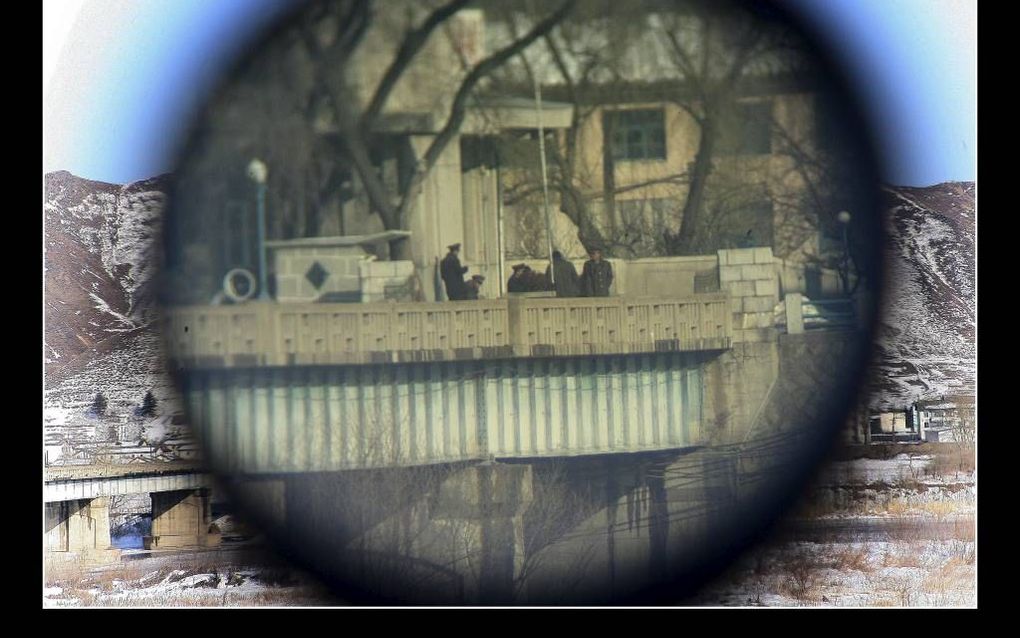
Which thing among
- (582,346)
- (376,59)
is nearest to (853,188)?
(582,346)

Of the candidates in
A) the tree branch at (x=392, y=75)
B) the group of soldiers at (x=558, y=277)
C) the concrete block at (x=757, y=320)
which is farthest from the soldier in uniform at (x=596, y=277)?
the tree branch at (x=392, y=75)

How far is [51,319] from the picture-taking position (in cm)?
2481

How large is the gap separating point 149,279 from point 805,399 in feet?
34.7

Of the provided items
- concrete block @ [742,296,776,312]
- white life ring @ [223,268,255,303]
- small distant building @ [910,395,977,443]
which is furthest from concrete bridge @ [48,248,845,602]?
small distant building @ [910,395,977,443]

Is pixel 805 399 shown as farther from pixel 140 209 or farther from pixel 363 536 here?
pixel 140 209

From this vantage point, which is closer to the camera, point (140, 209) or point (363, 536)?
point (363, 536)

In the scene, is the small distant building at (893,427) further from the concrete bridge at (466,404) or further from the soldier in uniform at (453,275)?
the soldier in uniform at (453,275)

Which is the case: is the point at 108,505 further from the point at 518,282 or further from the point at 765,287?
the point at 765,287

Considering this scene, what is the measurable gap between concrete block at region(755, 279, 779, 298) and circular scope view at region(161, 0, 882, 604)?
0.11ft

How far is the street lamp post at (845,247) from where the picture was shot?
23.1 meters

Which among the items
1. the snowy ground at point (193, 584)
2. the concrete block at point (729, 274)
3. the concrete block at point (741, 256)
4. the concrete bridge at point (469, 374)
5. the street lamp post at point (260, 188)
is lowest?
the snowy ground at point (193, 584)

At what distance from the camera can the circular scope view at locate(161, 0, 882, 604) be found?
21.2m

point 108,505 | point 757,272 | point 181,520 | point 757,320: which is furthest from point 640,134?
point 108,505

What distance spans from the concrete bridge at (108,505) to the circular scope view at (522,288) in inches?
54.2
